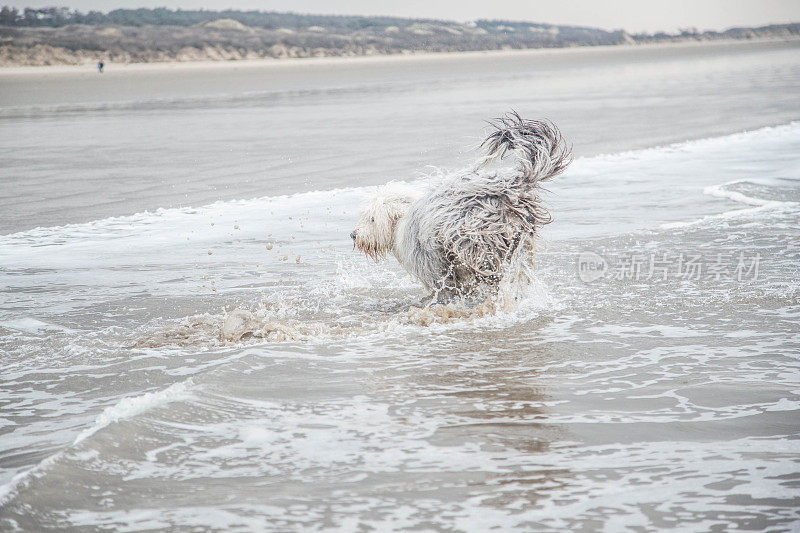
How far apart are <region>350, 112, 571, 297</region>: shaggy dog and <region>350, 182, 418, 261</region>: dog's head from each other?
1.17 feet

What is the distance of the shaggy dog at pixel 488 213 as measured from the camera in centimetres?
509

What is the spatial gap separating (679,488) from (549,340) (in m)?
1.84

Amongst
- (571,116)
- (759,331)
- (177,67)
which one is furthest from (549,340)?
(177,67)

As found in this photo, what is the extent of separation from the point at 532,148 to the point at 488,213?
20.2 inches

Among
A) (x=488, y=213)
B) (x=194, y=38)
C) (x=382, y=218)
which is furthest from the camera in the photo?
(x=194, y=38)

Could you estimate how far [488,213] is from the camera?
16.7 feet

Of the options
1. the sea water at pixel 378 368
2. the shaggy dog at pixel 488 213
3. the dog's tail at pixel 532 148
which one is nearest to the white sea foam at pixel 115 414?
the sea water at pixel 378 368

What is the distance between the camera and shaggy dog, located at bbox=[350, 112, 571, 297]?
5090 mm

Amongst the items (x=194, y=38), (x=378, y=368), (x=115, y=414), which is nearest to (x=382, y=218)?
(x=378, y=368)

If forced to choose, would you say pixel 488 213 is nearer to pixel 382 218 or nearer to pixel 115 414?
pixel 382 218

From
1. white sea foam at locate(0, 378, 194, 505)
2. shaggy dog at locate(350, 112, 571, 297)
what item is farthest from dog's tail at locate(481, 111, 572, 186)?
white sea foam at locate(0, 378, 194, 505)

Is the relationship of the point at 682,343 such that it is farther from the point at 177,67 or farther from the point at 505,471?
the point at 177,67

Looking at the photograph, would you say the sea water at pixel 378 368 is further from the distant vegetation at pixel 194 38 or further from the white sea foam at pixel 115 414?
the distant vegetation at pixel 194 38

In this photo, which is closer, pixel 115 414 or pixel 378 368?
pixel 115 414
